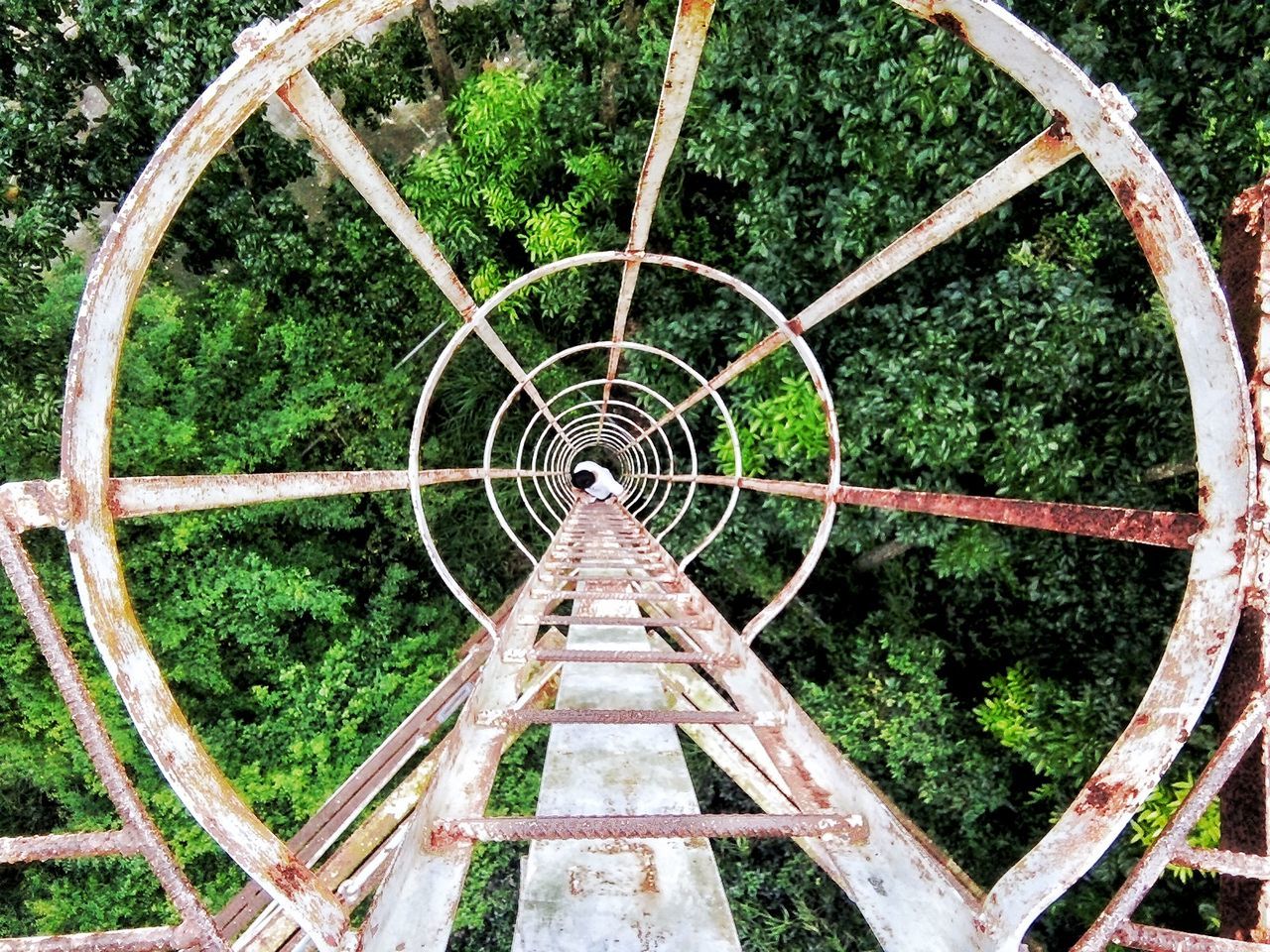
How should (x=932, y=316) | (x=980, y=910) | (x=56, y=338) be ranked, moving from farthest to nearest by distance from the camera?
(x=56, y=338), (x=932, y=316), (x=980, y=910)

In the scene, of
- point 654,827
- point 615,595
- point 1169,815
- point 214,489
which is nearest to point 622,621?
point 615,595

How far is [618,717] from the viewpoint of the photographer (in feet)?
5.73

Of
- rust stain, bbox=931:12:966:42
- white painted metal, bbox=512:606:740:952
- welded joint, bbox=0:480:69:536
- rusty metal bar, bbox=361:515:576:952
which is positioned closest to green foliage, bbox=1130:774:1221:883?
white painted metal, bbox=512:606:740:952

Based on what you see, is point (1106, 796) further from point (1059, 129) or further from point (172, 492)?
point (172, 492)

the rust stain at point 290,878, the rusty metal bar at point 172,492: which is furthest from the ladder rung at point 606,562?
the rust stain at point 290,878

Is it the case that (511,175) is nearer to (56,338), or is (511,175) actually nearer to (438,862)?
(56,338)

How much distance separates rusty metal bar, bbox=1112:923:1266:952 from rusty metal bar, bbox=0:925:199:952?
4.23 feet

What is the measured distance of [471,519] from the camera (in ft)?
27.7

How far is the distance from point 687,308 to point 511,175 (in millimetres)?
1886

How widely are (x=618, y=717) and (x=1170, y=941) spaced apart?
102cm

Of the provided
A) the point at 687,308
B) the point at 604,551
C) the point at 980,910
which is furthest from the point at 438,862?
the point at 687,308

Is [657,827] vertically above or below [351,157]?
below

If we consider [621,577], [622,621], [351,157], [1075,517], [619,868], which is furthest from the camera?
[621,577]

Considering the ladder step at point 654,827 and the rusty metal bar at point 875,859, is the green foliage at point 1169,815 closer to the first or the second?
the rusty metal bar at point 875,859
